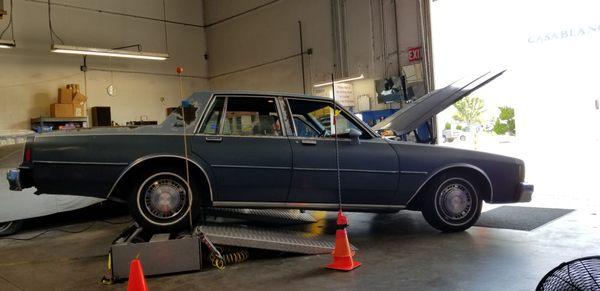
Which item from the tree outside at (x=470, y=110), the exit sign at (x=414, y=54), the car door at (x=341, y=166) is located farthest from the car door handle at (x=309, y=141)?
the tree outside at (x=470, y=110)

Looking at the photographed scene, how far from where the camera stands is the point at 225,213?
523cm

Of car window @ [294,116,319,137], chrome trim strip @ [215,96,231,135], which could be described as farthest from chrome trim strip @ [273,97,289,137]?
chrome trim strip @ [215,96,231,135]

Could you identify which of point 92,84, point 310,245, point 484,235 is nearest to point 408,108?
point 484,235

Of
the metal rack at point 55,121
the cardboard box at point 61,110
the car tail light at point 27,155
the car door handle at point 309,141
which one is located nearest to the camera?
the car tail light at point 27,155

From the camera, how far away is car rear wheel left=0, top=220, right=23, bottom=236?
594 centimetres

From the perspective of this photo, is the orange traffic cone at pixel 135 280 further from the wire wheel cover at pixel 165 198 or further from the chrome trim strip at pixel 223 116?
the chrome trim strip at pixel 223 116

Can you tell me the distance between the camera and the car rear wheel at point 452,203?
4.84m

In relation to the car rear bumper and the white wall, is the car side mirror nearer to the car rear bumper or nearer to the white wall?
the car rear bumper

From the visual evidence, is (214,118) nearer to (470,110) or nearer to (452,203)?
(452,203)

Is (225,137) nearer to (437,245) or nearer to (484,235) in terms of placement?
(437,245)

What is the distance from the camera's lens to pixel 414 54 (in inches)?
384

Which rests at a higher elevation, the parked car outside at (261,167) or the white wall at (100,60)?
the white wall at (100,60)

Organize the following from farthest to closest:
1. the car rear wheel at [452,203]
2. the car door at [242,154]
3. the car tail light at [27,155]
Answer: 1. the car rear wheel at [452,203]
2. the car door at [242,154]
3. the car tail light at [27,155]

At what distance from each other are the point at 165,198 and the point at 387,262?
6.78ft
